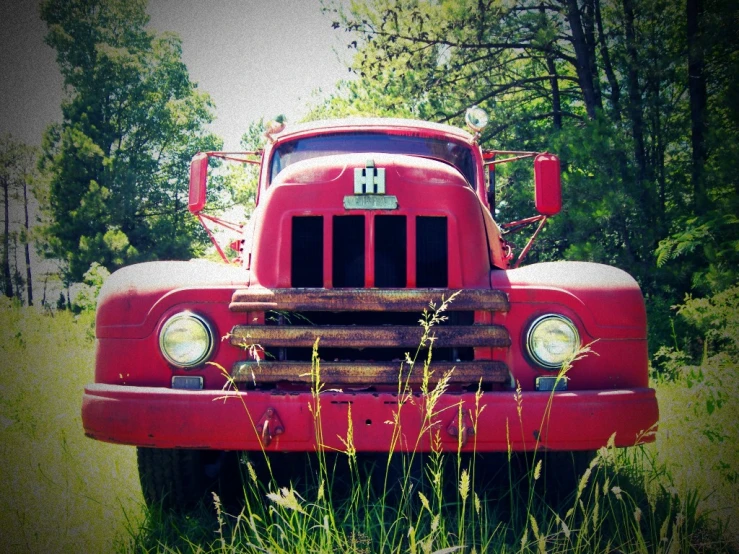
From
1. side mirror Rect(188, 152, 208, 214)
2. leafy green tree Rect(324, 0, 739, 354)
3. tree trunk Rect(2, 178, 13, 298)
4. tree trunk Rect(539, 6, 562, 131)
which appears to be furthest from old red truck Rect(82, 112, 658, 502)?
tree trunk Rect(2, 178, 13, 298)

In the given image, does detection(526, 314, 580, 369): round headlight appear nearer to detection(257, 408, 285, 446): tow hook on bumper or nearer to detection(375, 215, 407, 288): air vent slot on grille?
detection(375, 215, 407, 288): air vent slot on grille

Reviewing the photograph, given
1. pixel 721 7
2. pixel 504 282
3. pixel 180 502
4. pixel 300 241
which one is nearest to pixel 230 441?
pixel 180 502

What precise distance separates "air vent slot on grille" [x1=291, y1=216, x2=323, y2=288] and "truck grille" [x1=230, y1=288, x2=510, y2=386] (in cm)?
20

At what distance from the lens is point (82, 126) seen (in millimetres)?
22234

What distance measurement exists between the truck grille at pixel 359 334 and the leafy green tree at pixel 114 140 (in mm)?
19967

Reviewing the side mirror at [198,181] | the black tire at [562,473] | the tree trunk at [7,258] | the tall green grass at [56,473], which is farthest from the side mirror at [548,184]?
the tree trunk at [7,258]

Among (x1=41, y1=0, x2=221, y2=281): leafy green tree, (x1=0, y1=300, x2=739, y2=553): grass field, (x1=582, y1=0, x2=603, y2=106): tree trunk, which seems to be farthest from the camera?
(x1=41, y1=0, x2=221, y2=281): leafy green tree

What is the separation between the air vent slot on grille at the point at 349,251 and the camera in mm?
2977

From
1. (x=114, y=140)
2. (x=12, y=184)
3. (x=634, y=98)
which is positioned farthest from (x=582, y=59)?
(x=12, y=184)

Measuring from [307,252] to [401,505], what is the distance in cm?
123

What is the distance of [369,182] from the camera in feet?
9.62

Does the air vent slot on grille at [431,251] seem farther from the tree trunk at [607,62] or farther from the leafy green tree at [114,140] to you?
the leafy green tree at [114,140]

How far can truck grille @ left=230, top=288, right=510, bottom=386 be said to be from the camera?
267cm

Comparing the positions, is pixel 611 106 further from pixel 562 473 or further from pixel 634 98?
pixel 562 473
